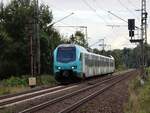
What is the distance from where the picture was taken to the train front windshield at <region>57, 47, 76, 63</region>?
41125 mm

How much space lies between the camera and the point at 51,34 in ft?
227

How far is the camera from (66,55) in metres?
41.3

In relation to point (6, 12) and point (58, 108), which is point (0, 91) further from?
point (6, 12)

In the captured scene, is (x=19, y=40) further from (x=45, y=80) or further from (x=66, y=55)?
(x=66, y=55)

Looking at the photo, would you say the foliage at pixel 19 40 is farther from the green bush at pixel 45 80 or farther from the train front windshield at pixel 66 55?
the train front windshield at pixel 66 55

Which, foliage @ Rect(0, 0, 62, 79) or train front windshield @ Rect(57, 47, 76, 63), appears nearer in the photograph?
train front windshield @ Rect(57, 47, 76, 63)

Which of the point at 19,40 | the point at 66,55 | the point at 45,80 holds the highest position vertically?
the point at 19,40

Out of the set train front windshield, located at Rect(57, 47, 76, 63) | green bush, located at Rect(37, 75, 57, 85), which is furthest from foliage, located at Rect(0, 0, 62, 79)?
train front windshield, located at Rect(57, 47, 76, 63)

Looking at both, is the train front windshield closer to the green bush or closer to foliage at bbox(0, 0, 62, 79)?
the green bush

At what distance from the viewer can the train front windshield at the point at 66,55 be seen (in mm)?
41125

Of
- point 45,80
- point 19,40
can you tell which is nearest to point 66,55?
point 45,80

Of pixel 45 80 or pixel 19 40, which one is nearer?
pixel 45 80

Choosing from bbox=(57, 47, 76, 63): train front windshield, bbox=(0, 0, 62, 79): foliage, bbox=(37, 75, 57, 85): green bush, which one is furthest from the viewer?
bbox=(0, 0, 62, 79): foliage

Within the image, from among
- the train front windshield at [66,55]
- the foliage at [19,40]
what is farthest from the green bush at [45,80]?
the foliage at [19,40]
